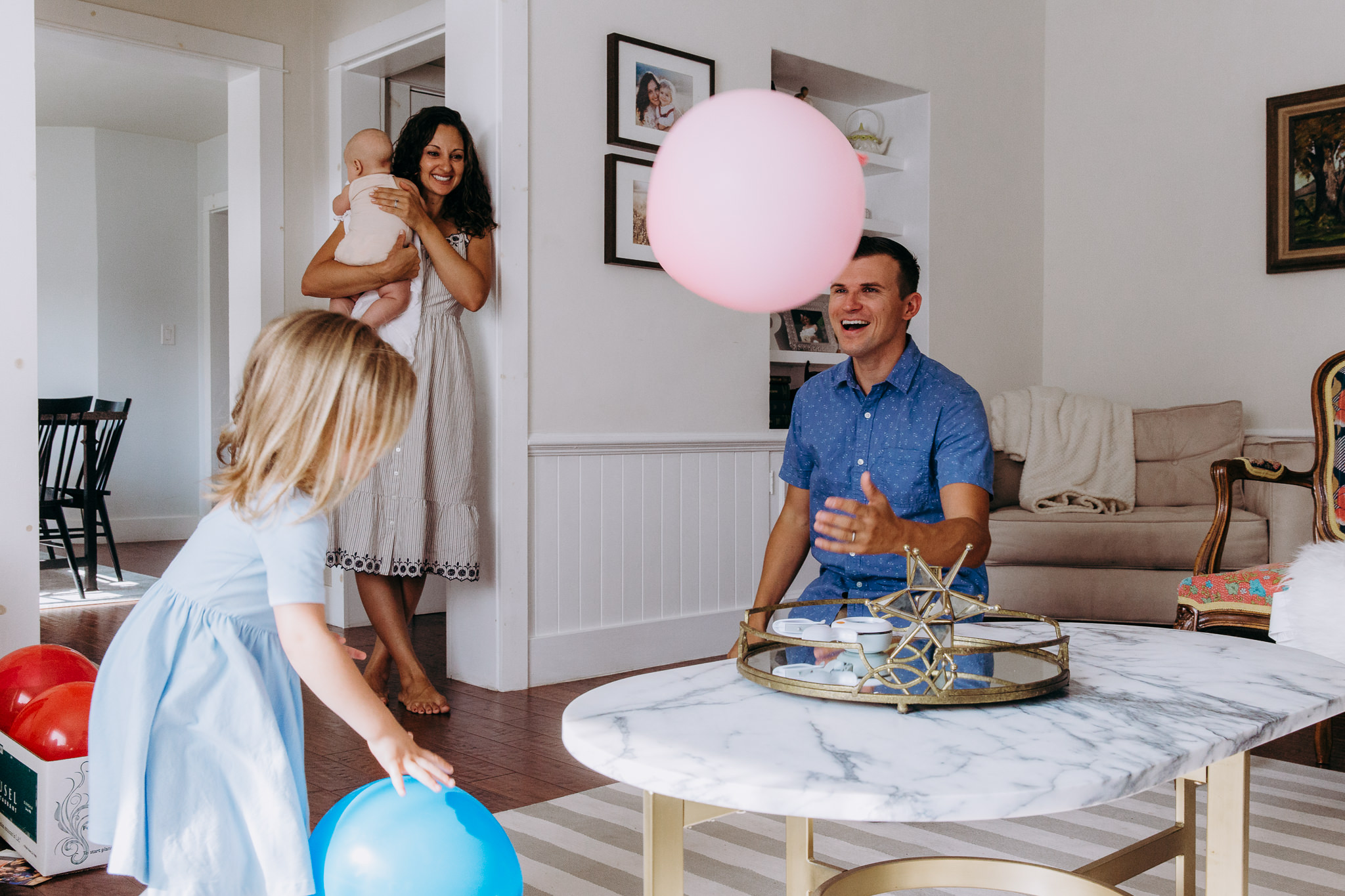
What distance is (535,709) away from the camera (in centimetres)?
269

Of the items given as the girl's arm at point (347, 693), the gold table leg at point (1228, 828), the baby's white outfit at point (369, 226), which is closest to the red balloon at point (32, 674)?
the girl's arm at point (347, 693)

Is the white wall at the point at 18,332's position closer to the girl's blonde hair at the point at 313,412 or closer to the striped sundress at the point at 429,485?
the striped sundress at the point at 429,485

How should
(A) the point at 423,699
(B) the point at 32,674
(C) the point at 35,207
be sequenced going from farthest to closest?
(A) the point at 423,699 → (C) the point at 35,207 → (B) the point at 32,674

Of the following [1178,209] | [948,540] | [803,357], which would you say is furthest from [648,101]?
[1178,209]

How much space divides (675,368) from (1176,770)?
2.49m

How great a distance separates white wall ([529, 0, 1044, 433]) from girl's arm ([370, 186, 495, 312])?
214 mm

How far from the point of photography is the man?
1.76m

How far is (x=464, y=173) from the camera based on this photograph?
2826mm

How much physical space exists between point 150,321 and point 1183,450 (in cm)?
593

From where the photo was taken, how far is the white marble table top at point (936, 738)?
81 cm

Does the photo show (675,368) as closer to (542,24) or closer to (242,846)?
(542,24)

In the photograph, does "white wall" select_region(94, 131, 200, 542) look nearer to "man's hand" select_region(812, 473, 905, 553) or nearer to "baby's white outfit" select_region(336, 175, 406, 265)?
"baby's white outfit" select_region(336, 175, 406, 265)

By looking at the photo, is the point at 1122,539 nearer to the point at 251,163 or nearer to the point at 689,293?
the point at 689,293

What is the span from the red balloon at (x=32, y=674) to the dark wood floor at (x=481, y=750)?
0.29m
